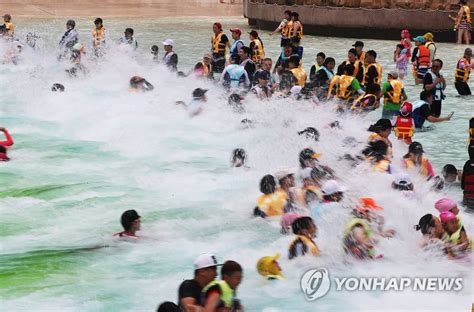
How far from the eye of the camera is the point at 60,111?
66.8ft

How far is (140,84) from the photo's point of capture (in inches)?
825

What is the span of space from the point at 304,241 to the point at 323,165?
299 centimetres

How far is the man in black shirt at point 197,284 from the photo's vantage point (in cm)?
739

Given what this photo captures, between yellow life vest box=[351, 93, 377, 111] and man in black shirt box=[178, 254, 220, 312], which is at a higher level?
yellow life vest box=[351, 93, 377, 111]

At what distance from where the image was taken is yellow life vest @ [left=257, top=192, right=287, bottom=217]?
37.0 feet

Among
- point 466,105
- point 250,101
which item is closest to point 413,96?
point 466,105

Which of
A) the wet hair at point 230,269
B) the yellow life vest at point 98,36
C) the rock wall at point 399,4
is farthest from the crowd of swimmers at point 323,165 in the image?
the rock wall at point 399,4

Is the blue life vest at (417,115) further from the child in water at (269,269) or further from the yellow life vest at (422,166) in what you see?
the child in water at (269,269)

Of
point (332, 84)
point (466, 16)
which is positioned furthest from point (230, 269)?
point (466, 16)

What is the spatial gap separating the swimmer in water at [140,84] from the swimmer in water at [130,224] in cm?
975

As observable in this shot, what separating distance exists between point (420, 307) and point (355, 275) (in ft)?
3.12

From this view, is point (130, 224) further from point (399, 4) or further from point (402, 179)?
point (399, 4)

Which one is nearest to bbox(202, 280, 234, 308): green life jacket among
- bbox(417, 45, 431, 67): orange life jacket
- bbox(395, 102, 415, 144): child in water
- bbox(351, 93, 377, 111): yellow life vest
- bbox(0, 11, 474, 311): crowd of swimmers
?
bbox(0, 11, 474, 311): crowd of swimmers

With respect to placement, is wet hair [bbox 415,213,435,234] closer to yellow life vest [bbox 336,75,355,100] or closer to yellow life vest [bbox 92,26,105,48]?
yellow life vest [bbox 336,75,355,100]
